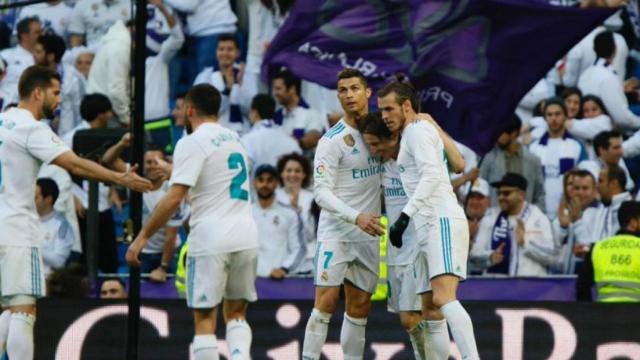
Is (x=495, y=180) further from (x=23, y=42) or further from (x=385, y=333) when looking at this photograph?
(x=23, y=42)

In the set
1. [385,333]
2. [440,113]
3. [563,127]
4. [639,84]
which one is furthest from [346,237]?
[639,84]

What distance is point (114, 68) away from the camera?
1850 centimetres

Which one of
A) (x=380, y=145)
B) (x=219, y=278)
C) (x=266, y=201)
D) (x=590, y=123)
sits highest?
(x=590, y=123)

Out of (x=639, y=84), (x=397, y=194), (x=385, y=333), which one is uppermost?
(x=639, y=84)

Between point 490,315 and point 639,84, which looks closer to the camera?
point 490,315

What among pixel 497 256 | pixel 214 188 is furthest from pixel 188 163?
pixel 497 256

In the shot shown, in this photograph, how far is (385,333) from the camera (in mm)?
15945

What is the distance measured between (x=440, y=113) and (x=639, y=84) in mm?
3185

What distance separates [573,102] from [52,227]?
590cm

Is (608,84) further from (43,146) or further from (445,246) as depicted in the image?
(43,146)

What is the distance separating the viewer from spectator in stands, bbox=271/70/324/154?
741 inches

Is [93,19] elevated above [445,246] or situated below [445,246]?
above

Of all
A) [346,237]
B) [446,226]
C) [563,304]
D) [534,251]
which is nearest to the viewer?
[446,226]

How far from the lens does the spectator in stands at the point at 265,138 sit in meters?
18.3
